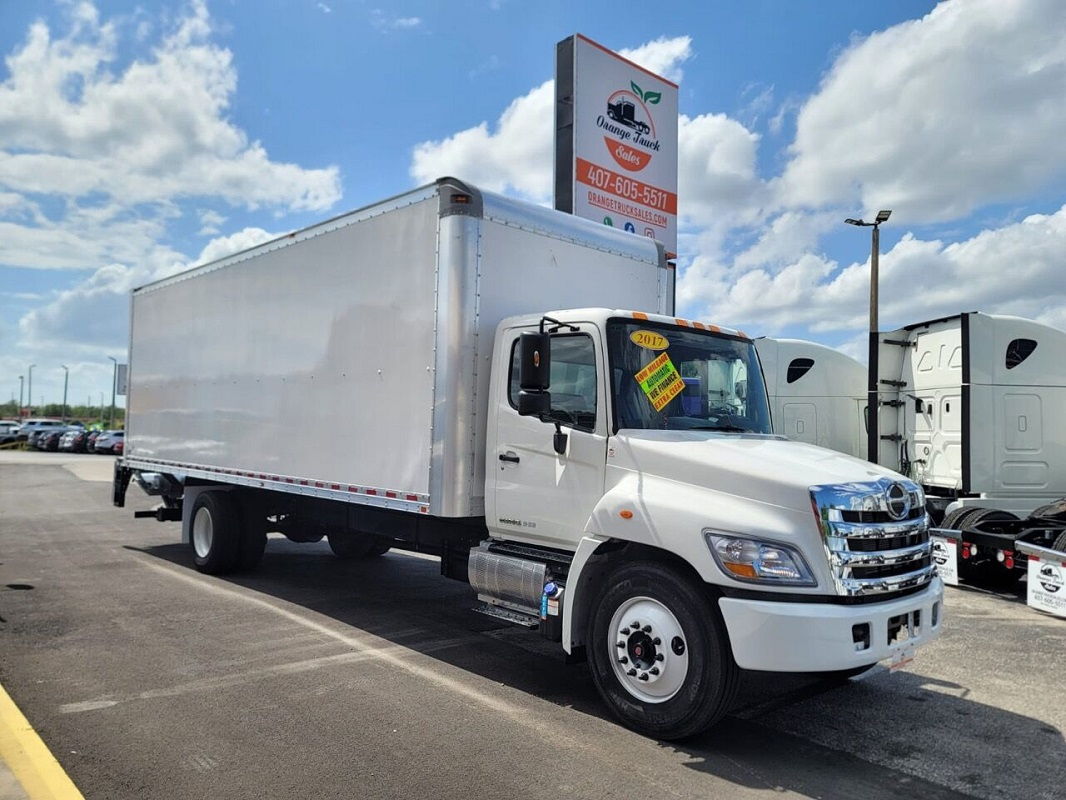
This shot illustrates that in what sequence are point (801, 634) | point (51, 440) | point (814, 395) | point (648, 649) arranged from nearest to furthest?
point (801, 634)
point (648, 649)
point (814, 395)
point (51, 440)

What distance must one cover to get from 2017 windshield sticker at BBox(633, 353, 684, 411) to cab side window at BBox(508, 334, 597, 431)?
0.33m

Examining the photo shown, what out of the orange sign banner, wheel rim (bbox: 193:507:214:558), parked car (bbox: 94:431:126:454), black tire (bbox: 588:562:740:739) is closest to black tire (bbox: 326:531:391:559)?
wheel rim (bbox: 193:507:214:558)

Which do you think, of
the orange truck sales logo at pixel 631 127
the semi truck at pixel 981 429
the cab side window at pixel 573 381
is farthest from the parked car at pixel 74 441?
the cab side window at pixel 573 381

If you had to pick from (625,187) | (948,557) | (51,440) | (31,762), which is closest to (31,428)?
(51,440)

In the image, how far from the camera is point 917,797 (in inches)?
154

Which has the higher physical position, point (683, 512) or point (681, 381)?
point (681, 381)

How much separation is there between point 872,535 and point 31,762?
4.63 metres

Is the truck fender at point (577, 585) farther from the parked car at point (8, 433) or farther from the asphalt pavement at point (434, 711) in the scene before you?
the parked car at point (8, 433)

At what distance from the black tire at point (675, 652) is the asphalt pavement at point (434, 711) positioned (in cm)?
17

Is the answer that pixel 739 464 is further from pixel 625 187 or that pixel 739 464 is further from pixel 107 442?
pixel 107 442

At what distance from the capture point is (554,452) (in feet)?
17.8

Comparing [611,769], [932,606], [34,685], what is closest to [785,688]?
[932,606]

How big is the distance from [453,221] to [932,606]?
4152 mm

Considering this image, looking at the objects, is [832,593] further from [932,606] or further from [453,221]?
[453,221]
